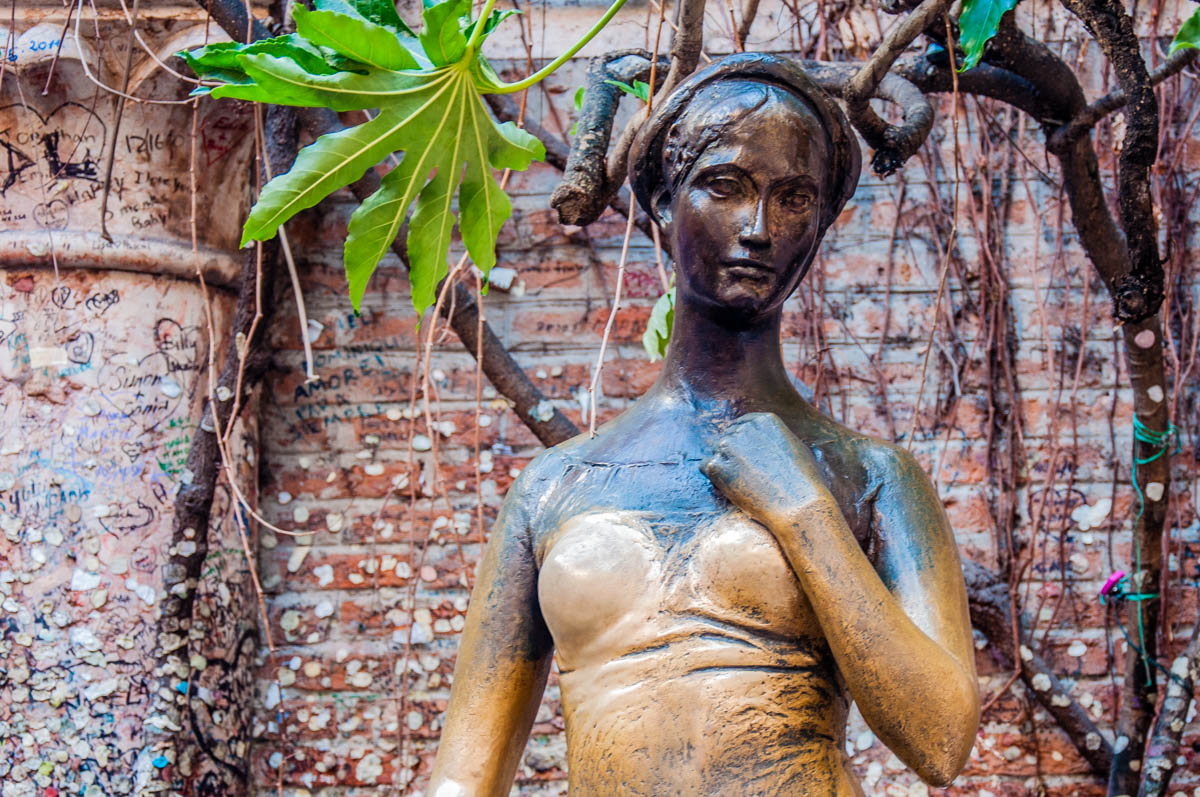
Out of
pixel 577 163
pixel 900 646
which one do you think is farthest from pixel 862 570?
pixel 577 163

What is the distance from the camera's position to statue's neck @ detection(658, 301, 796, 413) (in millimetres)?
1542

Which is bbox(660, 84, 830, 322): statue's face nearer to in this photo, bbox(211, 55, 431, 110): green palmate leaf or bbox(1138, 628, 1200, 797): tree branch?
bbox(211, 55, 431, 110): green palmate leaf

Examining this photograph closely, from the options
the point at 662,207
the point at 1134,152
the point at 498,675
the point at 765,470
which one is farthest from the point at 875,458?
the point at 1134,152

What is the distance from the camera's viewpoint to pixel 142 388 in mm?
3098

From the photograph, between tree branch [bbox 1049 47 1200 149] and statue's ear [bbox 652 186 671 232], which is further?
tree branch [bbox 1049 47 1200 149]

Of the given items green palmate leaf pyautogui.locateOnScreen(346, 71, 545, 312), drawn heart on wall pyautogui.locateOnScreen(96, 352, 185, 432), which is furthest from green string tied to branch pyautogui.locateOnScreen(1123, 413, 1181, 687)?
drawn heart on wall pyautogui.locateOnScreen(96, 352, 185, 432)

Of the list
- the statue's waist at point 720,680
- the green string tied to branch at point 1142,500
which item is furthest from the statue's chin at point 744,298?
the green string tied to branch at point 1142,500

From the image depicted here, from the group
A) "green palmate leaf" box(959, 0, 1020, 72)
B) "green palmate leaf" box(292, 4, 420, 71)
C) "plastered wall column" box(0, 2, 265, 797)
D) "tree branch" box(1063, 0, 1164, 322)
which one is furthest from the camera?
"plastered wall column" box(0, 2, 265, 797)

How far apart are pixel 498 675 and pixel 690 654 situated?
0.83 ft

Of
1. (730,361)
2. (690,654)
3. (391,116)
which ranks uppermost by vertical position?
(391,116)

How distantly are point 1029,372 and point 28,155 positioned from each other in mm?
Answer: 2504

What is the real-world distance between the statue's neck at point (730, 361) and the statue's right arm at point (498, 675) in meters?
0.24

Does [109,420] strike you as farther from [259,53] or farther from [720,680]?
[720,680]

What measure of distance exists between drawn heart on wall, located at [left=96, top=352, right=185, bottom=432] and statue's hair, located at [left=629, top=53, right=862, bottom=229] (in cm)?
189
